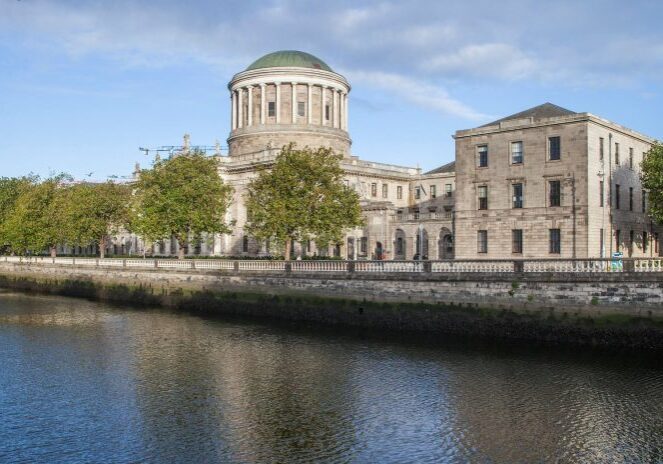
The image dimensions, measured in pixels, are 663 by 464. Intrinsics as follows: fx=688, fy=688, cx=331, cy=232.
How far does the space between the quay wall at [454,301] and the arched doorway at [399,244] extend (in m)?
26.1

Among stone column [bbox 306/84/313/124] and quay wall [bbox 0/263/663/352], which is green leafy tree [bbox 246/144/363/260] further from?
stone column [bbox 306/84/313/124]

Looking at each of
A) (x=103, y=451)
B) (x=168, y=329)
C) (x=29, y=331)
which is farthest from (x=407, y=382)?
(x=29, y=331)

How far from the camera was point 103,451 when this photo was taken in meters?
18.9

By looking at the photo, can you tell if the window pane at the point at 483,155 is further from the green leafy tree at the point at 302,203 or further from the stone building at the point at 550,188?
the green leafy tree at the point at 302,203

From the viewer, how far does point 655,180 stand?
50438 mm

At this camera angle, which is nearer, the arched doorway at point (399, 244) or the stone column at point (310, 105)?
the arched doorway at point (399, 244)

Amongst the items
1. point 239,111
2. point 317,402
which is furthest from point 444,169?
point 317,402

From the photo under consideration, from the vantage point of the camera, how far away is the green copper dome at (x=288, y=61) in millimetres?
91188

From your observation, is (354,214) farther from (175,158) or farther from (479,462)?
(479,462)

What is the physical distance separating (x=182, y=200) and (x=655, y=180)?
3816cm

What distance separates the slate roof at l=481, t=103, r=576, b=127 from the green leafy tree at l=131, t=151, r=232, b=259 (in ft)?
80.6

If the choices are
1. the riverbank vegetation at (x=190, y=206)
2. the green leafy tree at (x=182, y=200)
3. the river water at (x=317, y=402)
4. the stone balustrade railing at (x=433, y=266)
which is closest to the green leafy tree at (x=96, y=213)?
the riverbank vegetation at (x=190, y=206)

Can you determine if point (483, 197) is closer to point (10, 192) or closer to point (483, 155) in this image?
point (483, 155)

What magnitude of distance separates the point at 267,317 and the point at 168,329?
7082 millimetres
